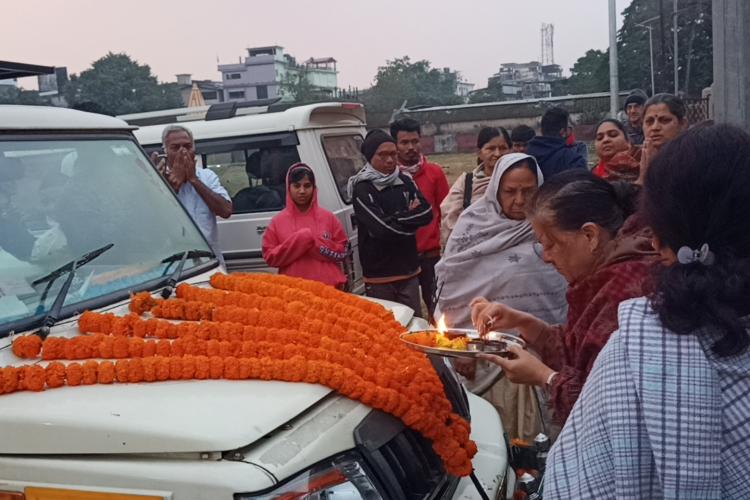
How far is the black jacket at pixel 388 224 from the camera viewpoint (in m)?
5.93

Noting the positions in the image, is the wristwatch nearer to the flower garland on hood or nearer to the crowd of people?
the crowd of people

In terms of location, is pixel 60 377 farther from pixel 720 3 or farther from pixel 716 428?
pixel 720 3

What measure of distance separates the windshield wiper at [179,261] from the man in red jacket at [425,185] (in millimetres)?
3611

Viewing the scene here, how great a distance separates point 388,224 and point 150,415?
3928mm

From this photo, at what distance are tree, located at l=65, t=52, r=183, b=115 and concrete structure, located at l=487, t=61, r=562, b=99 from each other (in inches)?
958

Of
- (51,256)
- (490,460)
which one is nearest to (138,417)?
(51,256)

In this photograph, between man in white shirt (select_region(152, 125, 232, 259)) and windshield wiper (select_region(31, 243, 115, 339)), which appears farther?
man in white shirt (select_region(152, 125, 232, 259))

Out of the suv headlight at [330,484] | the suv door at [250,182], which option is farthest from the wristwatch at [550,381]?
the suv door at [250,182]

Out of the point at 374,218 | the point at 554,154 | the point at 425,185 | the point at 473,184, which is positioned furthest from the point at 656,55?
the point at 374,218

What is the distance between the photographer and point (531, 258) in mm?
3854

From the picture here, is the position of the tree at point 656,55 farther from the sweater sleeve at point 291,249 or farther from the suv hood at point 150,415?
the suv hood at point 150,415

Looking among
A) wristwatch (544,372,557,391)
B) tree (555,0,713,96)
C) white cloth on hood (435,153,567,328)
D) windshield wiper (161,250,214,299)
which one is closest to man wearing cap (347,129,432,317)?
white cloth on hood (435,153,567,328)

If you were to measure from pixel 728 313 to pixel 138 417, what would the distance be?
5.10ft

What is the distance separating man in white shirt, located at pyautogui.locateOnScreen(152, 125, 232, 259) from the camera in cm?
553
